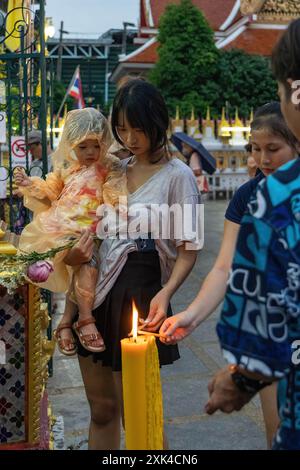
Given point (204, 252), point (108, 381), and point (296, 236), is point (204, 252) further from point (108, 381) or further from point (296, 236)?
point (296, 236)

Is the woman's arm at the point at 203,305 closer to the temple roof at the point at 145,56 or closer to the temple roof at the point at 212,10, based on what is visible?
the temple roof at the point at 145,56

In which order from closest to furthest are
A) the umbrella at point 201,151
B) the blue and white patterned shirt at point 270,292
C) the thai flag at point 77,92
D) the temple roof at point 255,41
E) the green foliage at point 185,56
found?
1. the blue and white patterned shirt at point 270,292
2. the umbrella at point 201,151
3. the thai flag at point 77,92
4. the green foliage at point 185,56
5. the temple roof at point 255,41

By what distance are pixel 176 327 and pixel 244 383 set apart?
68 centimetres

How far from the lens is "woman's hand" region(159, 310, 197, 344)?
204cm

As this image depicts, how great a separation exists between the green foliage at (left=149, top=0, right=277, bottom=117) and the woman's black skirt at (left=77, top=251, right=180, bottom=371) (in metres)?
19.9

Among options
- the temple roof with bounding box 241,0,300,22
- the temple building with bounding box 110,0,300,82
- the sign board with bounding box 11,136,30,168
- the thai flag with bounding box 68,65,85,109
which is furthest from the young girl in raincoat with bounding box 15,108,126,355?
the temple roof with bounding box 241,0,300,22

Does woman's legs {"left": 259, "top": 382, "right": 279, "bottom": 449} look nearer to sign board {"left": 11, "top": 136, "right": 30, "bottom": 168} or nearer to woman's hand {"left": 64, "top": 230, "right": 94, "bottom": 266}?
woman's hand {"left": 64, "top": 230, "right": 94, "bottom": 266}

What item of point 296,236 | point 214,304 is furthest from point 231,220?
→ point 296,236

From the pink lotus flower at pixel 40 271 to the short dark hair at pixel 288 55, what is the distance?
4.33 feet

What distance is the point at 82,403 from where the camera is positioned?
12.9ft

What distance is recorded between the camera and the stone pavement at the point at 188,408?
11.1 feet

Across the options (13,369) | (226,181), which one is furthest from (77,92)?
(13,369)

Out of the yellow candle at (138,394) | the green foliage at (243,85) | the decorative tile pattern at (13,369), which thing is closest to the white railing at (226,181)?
the green foliage at (243,85)
